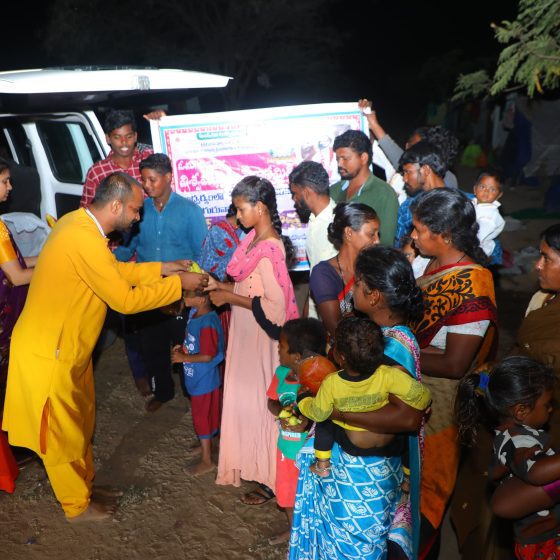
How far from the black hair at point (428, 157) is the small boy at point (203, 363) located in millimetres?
1695

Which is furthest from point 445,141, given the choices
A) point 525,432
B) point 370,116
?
point 525,432

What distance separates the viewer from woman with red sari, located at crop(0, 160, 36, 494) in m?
3.37

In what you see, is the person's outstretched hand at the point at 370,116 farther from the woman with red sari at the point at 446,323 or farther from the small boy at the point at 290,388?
the small boy at the point at 290,388

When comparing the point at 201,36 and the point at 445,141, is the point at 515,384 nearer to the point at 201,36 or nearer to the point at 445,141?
the point at 445,141

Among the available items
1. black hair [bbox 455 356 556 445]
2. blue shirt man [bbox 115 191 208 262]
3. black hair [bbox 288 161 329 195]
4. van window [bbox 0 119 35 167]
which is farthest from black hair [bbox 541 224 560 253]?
van window [bbox 0 119 35 167]

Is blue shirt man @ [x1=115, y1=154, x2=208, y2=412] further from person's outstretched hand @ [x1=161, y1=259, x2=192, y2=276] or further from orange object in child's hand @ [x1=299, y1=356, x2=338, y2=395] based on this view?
orange object in child's hand @ [x1=299, y1=356, x2=338, y2=395]

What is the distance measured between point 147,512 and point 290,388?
4.66 feet

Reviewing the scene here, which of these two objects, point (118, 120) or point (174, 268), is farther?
point (118, 120)

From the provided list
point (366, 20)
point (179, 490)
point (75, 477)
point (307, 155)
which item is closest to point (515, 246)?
point (307, 155)

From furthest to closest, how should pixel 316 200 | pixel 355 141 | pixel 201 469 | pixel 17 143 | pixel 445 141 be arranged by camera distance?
pixel 17 143 → pixel 445 141 → pixel 355 141 → pixel 201 469 → pixel 316 200

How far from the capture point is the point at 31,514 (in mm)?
3439

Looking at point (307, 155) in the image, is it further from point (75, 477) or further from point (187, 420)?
point (75, 477)

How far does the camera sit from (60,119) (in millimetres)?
5344

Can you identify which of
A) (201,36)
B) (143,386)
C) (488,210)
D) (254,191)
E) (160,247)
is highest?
(201,36)
